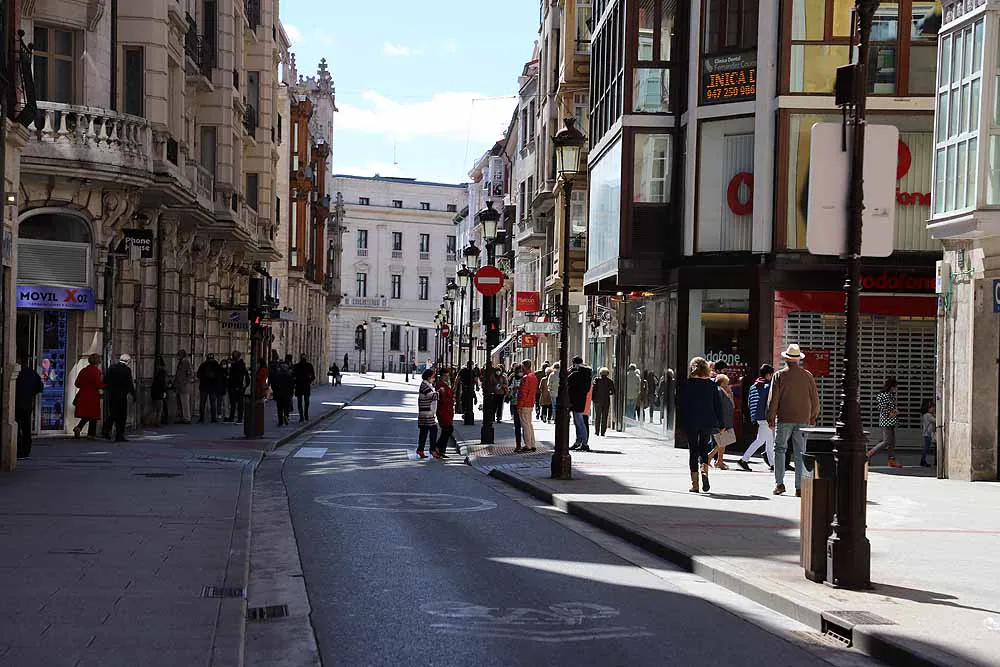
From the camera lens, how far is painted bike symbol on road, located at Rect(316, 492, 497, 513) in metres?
16.5

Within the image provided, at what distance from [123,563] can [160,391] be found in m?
23.0

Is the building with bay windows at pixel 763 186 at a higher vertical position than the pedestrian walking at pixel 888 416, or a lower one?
higher

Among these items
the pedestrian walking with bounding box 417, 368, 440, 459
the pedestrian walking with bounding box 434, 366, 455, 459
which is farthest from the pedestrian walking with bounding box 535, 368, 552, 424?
the pedestrian walking with bounding box 417, 368, 440, 459

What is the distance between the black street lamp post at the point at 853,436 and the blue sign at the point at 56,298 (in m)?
20.3

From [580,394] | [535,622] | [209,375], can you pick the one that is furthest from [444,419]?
[535,622]

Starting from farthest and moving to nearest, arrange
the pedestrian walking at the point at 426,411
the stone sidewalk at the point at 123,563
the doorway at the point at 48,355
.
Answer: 1. the doorway at the point at 48,355
2. the pedestrian walking at the point at 426,411
3. the stone sidewalk at the point at 123,563

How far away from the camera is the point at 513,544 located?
1323cm

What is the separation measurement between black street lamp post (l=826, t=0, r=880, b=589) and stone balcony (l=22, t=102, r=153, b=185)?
18690mm

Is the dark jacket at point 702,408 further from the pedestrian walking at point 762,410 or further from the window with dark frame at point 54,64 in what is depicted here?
the window with dark frame at point 54,64

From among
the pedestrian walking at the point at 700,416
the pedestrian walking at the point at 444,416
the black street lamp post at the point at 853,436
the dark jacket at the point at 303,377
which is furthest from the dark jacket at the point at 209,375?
the black street lamp post at the point at 853,436

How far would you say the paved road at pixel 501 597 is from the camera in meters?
8.10

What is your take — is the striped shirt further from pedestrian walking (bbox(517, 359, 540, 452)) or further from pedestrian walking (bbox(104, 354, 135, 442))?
pedestrian walking (bbox(104, 354, 135, 442))

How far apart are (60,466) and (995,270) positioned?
46.8ft

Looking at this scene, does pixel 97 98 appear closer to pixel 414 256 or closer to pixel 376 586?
pixel 376 586
